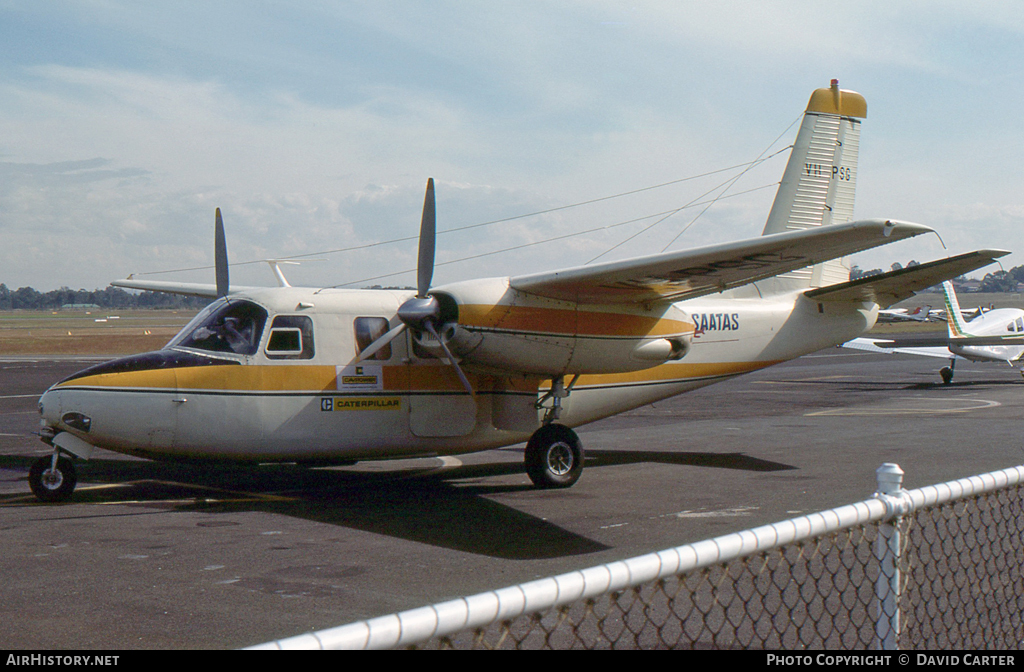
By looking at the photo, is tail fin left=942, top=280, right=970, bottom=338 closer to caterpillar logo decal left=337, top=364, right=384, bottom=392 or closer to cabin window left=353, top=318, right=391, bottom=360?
cabin window left=353, top=318, right=391, bottom=360

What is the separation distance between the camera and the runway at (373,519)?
6953 mm

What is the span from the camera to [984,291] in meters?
168

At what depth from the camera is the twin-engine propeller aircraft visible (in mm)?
11219

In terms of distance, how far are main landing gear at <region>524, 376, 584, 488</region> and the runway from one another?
341 millimetres

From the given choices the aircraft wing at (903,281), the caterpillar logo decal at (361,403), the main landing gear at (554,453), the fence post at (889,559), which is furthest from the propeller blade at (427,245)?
the fence post at (889,559)

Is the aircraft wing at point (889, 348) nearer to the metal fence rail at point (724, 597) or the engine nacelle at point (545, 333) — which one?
the engine nacelle at point (545, 333)

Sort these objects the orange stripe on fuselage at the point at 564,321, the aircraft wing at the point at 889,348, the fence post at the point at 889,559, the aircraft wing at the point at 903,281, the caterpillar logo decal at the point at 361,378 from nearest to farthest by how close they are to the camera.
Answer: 1. the fence post at the point at 889,559
2. the aircraft wing at the point at 903,281
3. the orange stripe on fuselage at the point at 564,321
4. the caterpillar logo decal at the point at 361,378
5. the aircraft wing at the point at 889,348

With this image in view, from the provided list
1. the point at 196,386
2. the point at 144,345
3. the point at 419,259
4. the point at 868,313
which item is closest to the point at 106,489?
the point at 196,386

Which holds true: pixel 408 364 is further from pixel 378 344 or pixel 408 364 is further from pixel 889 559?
pixel 889 559

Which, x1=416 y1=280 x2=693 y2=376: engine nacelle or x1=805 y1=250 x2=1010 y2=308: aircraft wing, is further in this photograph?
x1=416 y1=280 x2=693 y2=376: engine nacelle

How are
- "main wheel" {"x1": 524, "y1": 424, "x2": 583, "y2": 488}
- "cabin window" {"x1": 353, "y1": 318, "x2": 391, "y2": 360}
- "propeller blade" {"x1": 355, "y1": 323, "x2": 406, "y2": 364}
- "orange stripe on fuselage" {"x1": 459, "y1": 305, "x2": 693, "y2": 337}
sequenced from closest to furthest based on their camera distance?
"orange stripe on fuselage" {"x1": 459, "y1": 305, "x2": 693, "y2": 337} < "propeller blade" {"x1": 355, "y1": 323, "x2": 406, "y2": 364} < "cabin window" {"x1": 353, "y1": 318, "x2": 391, "y2": 360} < "main wheel" {"x1": 524, "y1": 424, "x2": 583, "y2": 488}

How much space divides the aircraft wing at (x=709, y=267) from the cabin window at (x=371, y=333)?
82.9 inches

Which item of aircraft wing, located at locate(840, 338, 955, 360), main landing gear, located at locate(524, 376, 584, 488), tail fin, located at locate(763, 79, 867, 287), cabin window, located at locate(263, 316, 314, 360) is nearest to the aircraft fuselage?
cabin window, located at locate(263, 316, 314, 360)

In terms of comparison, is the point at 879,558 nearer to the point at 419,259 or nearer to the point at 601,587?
the point at 601,587
